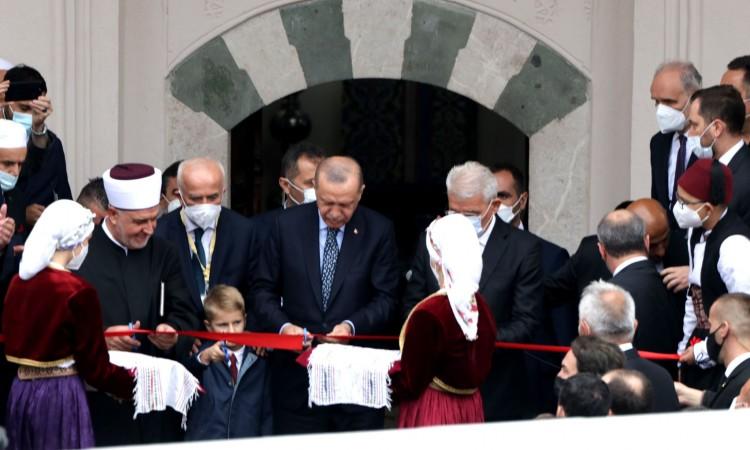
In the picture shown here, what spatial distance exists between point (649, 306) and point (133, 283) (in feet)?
6.74

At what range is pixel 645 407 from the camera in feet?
18.4

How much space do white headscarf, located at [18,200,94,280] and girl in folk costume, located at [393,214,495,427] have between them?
1.26m

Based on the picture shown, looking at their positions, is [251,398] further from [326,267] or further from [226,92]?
[226,92]

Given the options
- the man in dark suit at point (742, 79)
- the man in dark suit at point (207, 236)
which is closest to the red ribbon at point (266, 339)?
the man in dark suit at point (207, 236)

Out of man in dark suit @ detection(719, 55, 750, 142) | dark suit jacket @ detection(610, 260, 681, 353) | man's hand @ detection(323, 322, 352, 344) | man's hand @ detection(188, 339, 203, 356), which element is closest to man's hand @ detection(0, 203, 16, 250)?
man's hand @ detection(188, 339, 203, 356)

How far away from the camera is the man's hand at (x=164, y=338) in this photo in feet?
23.6

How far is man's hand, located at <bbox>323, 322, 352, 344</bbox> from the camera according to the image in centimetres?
741

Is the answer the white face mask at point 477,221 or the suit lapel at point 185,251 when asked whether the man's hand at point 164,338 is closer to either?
the suit lapel at point 185,251

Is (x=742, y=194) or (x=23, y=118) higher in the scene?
(x=23, y=118)

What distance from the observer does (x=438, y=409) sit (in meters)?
6.95

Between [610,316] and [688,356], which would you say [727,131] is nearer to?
[688,356]

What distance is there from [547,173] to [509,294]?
75.6 inches

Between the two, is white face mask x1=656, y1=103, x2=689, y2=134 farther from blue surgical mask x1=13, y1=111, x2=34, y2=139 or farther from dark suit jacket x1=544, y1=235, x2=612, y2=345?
blue surgical mask x1=13, y1=111, x2=34, y2=139

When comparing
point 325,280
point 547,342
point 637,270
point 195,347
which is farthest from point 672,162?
point 195,347
